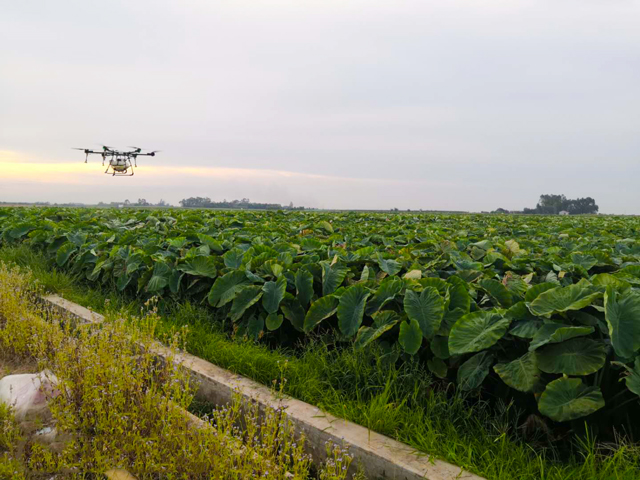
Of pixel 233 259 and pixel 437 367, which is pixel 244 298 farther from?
pixel 437 367

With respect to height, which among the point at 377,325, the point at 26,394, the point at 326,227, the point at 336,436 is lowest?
the point at 26,394

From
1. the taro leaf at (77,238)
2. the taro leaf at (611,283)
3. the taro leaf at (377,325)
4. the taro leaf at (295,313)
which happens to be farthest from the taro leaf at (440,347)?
the taro leaf at (77,238)

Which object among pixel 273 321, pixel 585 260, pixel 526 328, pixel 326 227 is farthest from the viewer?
pixel 326 227

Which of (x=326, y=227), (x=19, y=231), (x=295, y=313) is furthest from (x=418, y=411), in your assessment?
(x=19, y=231)

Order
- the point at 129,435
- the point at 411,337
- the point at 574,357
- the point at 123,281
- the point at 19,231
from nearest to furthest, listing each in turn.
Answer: the point at 574,357 < the point at 129,435 < the point at 411,337 < the point at 123,281 < the point at 19,231

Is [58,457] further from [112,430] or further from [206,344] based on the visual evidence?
[206,344]

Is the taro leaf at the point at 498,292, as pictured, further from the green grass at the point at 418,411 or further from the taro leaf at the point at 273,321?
the taro leaf at the point at 273,321
